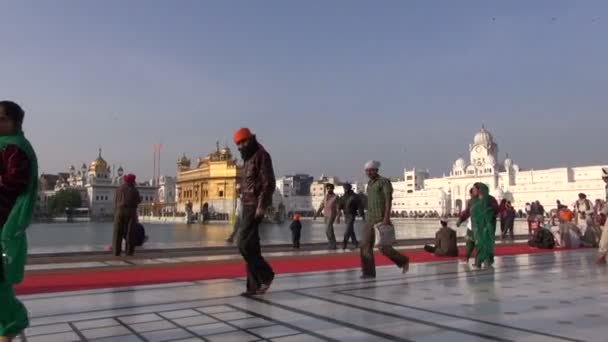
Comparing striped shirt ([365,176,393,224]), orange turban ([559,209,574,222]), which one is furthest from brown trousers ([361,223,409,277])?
orange turban ([559,209,574,222])

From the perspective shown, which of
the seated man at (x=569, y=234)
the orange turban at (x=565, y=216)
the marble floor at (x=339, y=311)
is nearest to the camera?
the marble floor at (x=339, y=311)

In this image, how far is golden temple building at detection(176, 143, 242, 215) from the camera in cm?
5944

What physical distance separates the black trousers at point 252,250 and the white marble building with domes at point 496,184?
7401 cm

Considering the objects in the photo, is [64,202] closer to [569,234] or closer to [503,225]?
→ [503,225]

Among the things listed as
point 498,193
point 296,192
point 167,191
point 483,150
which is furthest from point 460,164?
point 167,191

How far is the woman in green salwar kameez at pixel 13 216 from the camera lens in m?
2.27

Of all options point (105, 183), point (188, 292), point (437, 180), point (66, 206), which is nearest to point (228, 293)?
point (188, 292)

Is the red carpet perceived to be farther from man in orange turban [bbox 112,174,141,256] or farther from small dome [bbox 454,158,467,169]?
small dome [bbox 454,158,467,169]

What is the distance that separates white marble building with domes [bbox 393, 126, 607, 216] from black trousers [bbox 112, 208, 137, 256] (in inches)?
2802

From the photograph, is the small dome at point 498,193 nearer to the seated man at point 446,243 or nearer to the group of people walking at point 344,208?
the group of people walking at point 344,208

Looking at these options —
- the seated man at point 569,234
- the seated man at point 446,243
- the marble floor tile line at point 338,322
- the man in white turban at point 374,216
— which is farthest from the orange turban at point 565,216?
the marble floor tile line at point 338,322

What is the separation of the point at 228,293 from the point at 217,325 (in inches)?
54.0

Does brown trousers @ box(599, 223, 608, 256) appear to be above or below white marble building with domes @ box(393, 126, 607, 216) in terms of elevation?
below

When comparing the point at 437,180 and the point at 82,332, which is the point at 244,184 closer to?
the point at 82,332
